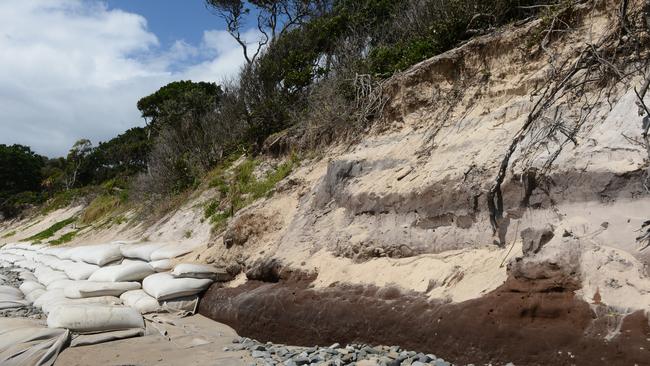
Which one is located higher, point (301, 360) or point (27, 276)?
point (27, 276)

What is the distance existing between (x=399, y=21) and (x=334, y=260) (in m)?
7.37

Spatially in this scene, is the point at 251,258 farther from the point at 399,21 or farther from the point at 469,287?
the point at 399,21

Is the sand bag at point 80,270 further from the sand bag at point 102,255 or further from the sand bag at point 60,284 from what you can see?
the sand bag at point 60,284

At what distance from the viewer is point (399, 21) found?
1187 cm

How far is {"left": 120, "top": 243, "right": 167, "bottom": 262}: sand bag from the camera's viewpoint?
9.41 m

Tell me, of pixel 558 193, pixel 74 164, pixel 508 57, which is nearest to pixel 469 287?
pixel 558 193

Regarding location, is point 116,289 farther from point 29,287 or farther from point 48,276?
point 48,276

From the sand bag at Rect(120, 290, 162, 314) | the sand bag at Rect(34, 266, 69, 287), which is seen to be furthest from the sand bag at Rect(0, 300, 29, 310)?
the sand bag at Rect(120, 290, 162, 314)

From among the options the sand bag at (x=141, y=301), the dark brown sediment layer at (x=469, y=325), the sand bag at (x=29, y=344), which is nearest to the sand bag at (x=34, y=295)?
the sand bag at (x=141, y=301)

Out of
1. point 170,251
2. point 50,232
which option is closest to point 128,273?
point 170,251

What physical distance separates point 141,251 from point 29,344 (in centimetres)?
446

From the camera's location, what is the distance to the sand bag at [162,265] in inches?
337

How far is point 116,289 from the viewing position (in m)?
Result: 7.88

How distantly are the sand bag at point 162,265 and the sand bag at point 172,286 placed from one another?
2.78ft
